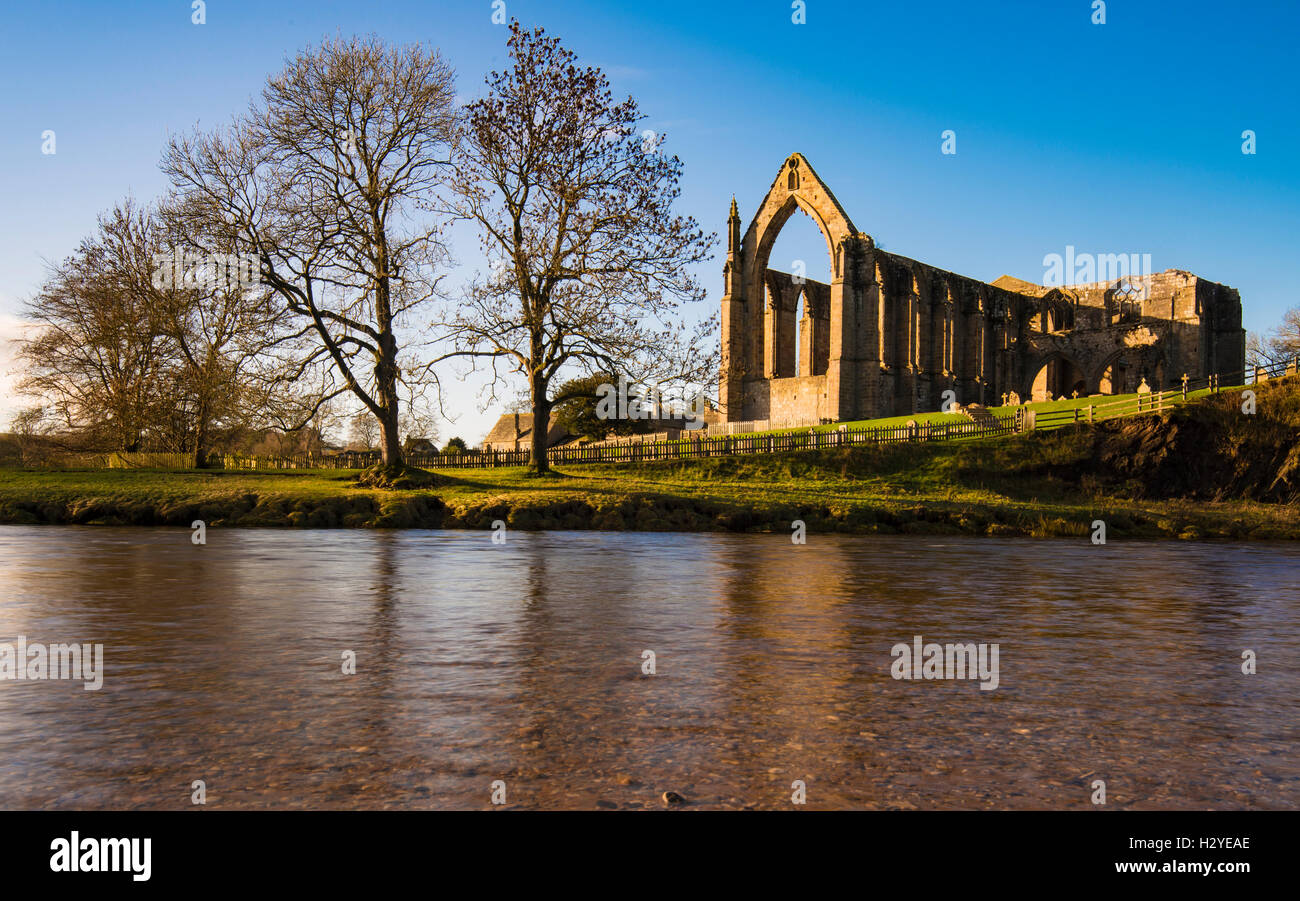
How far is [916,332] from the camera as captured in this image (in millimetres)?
63438

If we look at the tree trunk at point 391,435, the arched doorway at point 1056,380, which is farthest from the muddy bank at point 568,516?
the arched doorway at point 1056,380

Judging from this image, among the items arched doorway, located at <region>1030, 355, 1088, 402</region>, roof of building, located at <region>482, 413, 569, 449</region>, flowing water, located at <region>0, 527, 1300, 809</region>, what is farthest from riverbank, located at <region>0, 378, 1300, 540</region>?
roof of building, located at <region>482, 413, 569, 449</region>

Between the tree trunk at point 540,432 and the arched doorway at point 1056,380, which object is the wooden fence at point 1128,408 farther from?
the arched doorway at point 1056,380

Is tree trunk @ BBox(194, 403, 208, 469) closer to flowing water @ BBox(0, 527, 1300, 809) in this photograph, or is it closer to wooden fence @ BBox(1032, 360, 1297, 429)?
flowing water @ BBox(0, 527, 1300, 809)

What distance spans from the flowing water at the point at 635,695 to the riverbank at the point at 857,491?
11801 mm

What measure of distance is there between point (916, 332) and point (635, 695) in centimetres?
6129

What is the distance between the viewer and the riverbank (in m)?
24.8

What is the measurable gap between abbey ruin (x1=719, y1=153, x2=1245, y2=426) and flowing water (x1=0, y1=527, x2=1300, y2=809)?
1801 inches

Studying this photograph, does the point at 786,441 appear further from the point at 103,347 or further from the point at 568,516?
the point at 103,347

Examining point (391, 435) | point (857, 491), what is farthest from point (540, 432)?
point (857, 491)

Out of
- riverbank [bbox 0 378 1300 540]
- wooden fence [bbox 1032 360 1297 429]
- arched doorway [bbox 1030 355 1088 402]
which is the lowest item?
riverbank [bbox 0 378 1300 540]

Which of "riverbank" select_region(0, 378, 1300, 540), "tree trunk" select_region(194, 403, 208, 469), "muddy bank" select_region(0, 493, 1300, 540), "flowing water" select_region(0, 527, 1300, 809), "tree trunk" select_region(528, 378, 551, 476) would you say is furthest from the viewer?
"tree trunk" select_region(194, 403, 208, 469)

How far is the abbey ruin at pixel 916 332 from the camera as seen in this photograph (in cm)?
5738
